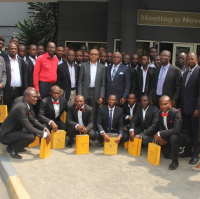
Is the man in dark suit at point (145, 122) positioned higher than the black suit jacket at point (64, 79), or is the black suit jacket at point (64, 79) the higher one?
the black suit jacket at point (64, 79)

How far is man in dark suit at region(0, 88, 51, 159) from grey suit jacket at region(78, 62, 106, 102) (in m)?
1.40

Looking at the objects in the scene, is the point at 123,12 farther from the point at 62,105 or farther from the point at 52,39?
the point at 62,105

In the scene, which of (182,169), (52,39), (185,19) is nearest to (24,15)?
(52,39)

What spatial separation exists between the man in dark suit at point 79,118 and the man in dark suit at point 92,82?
0.39m

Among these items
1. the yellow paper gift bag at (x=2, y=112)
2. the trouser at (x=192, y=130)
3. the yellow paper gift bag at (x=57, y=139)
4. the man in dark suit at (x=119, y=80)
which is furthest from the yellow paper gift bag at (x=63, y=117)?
the trouser at (x=192, y=130)

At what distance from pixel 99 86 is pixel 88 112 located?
74cm

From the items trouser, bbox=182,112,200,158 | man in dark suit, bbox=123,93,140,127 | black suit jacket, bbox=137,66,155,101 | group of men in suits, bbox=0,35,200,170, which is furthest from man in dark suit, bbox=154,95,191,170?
black suit jacket, bbox=137,66,155,101

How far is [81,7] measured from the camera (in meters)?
11.7

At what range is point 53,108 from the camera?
5.48 meters

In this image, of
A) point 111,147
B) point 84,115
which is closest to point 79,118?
point 84,115

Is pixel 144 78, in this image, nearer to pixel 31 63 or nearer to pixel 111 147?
pixel 111 147

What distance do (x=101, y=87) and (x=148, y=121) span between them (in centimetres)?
137

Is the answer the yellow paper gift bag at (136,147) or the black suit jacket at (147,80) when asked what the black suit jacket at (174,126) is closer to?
the yellow paper gift bag at (136,147)

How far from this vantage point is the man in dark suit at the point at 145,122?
4996 millimetres
